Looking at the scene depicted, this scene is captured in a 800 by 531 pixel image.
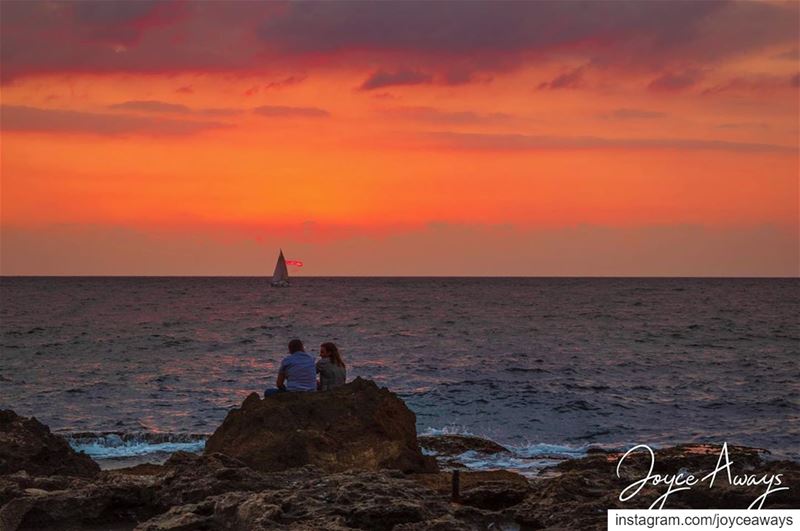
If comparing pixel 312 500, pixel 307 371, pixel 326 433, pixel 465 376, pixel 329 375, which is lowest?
pixel 465 376

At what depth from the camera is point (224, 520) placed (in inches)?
372

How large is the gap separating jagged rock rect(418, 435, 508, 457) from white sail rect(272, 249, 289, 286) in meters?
145

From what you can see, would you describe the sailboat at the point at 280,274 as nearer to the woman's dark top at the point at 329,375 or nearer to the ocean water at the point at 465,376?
the ocean water at the point at 465,376

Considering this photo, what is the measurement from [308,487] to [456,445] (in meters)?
11.0

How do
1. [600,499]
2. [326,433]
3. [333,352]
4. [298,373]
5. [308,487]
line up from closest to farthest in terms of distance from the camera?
1. [600,499]
2. [308,487]
3. [326,433]
4. [298,373]
5. [333,352]

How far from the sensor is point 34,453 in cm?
1344

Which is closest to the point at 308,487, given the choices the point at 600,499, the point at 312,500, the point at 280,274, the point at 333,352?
the point at 312,500

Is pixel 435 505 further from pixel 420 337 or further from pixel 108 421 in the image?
pixel 420 337

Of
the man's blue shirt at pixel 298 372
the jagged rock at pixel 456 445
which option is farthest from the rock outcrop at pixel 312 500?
the jagged rock at pixel 456 445

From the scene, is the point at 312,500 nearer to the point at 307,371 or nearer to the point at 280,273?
the point at 307,371

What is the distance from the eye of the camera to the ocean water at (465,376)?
2633 centimetres

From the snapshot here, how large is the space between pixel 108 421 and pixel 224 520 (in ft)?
64.4

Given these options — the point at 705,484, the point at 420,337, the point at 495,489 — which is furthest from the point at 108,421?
the point at 420,337

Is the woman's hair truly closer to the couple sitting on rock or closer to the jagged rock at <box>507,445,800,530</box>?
the couple sitting on rock
